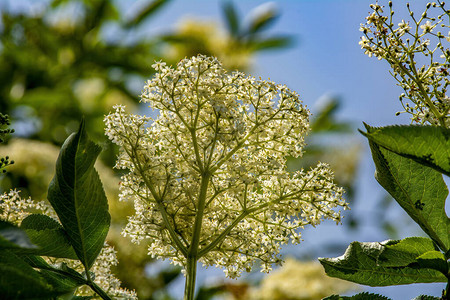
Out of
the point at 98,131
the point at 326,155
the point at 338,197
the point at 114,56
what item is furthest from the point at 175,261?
the point at 114,56

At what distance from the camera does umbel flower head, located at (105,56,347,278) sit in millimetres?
1308

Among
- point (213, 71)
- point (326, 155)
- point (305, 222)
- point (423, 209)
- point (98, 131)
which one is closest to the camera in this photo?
point (423, 209)

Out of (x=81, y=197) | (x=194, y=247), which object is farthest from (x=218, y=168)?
(x=81, y=197)

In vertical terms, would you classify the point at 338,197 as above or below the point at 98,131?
below

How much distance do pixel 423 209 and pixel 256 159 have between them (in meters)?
0.47

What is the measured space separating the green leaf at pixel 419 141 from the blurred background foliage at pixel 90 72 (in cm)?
339

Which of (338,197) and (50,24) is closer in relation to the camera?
(338,197)

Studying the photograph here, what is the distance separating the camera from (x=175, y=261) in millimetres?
1432

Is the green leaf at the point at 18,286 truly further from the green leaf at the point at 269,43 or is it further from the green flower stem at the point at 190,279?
the green leaf at the point at 269,43

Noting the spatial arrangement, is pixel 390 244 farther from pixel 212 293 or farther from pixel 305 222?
pixel 212 293

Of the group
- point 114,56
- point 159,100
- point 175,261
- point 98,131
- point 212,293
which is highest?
point 114,56

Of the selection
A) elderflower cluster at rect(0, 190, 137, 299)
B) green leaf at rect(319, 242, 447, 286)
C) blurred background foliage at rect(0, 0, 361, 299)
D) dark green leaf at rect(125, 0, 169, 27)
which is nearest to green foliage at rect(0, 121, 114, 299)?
elderflower cluster at rect(0, 190, 137, 299)

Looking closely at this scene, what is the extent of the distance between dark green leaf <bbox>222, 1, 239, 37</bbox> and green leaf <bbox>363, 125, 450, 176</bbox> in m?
7.74

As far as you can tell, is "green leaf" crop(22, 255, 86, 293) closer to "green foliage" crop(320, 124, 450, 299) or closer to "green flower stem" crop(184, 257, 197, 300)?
"green flower stem" crop(184, 257, 197, 300)
